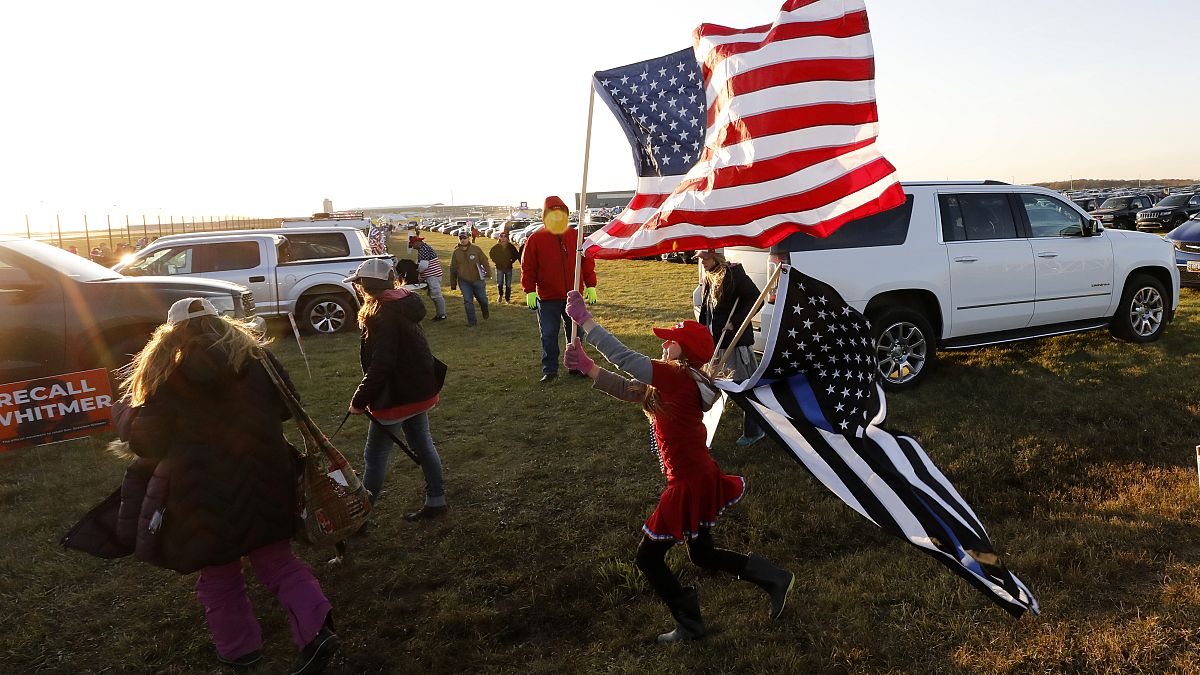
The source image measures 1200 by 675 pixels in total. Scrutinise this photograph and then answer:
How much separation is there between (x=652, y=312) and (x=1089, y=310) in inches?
286

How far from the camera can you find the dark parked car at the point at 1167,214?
26812mm

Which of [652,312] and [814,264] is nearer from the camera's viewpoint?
[814,264]

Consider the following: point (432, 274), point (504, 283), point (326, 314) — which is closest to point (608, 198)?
point (504, 283)

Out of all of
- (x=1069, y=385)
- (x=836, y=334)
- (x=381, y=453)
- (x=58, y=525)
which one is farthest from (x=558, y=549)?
(x=1069, y=385)

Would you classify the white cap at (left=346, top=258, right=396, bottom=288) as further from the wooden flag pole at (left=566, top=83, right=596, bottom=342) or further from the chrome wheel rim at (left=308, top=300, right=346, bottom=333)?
the chrome wheel rim at (left=308, top=300, right=346, bottom=333)

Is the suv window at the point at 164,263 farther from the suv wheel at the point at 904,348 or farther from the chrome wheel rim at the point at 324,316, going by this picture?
the suv wheel at the point at 904,348

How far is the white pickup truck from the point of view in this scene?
11930 mm

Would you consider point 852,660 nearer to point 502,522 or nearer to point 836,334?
point 836,334

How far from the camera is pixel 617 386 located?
10.3ft

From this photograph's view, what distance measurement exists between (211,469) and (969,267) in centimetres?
662

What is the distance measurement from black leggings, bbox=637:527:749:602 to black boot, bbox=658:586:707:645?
38mm

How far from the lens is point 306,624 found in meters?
3.24

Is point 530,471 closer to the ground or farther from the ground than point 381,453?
closer to the ground

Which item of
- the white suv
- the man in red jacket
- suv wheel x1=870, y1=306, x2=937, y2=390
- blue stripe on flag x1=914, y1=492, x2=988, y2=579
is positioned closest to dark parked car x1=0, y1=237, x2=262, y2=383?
the man in red jacket
